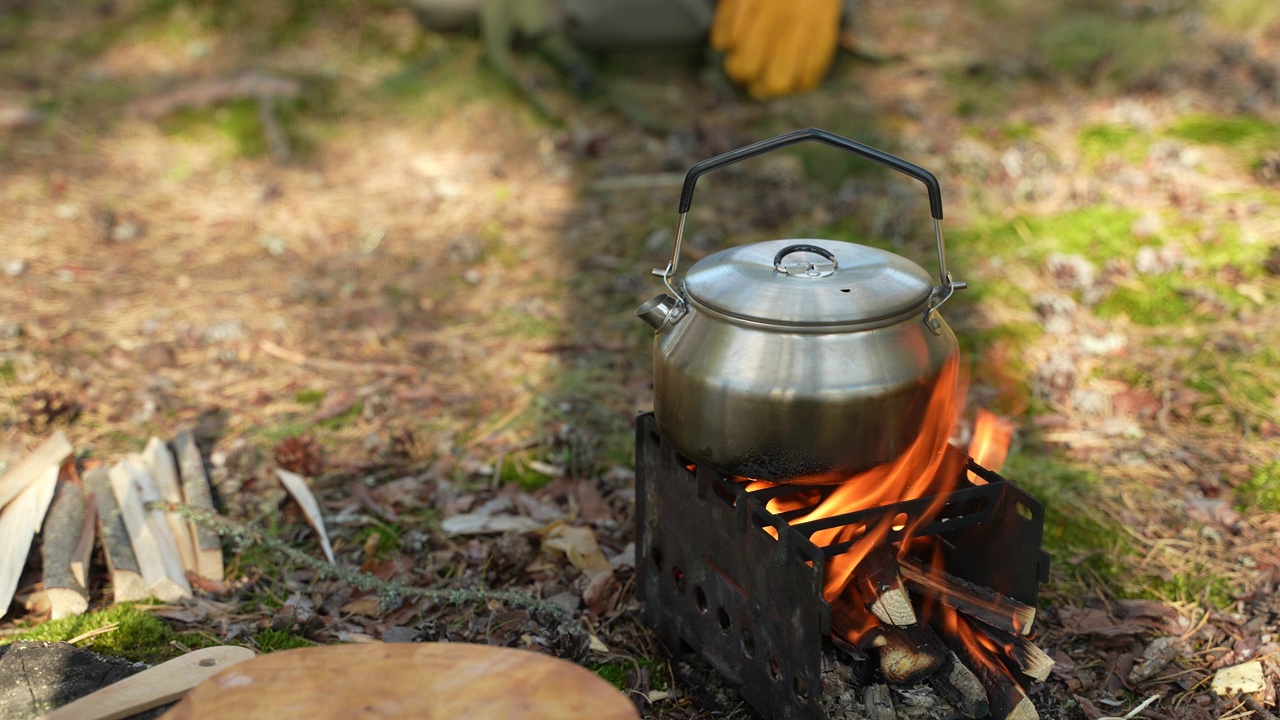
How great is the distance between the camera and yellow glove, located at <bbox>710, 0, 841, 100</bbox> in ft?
23.4

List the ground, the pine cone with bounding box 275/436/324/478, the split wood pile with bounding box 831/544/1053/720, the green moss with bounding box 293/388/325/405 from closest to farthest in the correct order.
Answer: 1. the split wood pile with bounding box 831/544/1053/720
2. the ground
3. the pine cone with bounding box 275/436/324/478
4. the green moss with bounding box 293/388/325/405

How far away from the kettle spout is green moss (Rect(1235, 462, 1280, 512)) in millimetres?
2312

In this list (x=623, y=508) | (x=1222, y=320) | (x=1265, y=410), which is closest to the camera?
(x=623, y=508)

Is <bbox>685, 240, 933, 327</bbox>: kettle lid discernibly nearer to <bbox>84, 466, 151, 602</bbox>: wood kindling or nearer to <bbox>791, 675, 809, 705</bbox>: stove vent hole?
<bbox>791, 675, 809, 705</bbox>: stove vent hole

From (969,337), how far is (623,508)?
1.87 meters

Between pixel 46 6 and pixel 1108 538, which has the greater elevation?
pixel 46 6

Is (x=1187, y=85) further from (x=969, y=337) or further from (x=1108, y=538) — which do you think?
(x=1108, y=538)

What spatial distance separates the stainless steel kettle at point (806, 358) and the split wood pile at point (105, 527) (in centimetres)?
181

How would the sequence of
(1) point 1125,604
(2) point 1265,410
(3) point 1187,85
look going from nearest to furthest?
(1) point 1125,604 → (2) point 1265,410 → (3) point 1187,85

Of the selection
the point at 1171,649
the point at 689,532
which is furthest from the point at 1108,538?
→ the point at 689,532

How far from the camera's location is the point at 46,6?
8648 mm

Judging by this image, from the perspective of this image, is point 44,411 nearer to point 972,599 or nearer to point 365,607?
point 365,607

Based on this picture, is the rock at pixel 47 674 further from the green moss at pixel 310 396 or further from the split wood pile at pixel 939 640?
the green moss at pixel 310 396

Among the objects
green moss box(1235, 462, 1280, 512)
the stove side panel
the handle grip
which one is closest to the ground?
green moss box(1235, 462, 1280, 512)
